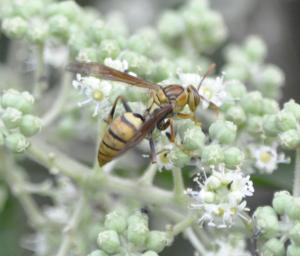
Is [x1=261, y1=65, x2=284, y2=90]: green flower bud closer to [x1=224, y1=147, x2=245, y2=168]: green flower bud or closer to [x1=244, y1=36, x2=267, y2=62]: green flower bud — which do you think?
[x1=244, y1=36, x2=267, y2=62]: green flower bud

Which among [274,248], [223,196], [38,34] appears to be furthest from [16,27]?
[274,248]

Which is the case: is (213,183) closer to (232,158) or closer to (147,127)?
(232,158)

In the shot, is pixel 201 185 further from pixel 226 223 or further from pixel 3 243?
pixel 3 243

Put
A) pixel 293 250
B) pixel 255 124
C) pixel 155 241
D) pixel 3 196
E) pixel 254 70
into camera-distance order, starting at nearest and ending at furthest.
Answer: pixel 293 250 → pixel 155 241 → pixel 255 124 → pixel 3 196 → pixel 254 70

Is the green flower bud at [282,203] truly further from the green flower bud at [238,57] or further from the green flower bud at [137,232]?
the green flower bud at [238,57]

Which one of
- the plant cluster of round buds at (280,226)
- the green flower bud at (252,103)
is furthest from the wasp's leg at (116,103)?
the plant cluster of round buds at (280,226)

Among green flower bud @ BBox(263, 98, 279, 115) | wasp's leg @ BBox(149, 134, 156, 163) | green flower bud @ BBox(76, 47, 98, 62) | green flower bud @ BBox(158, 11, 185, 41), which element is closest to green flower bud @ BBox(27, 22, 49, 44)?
green flower bud @ BBox(76, 47, 98, 62)

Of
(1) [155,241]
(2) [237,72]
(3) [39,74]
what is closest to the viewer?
(1) [155,241]
